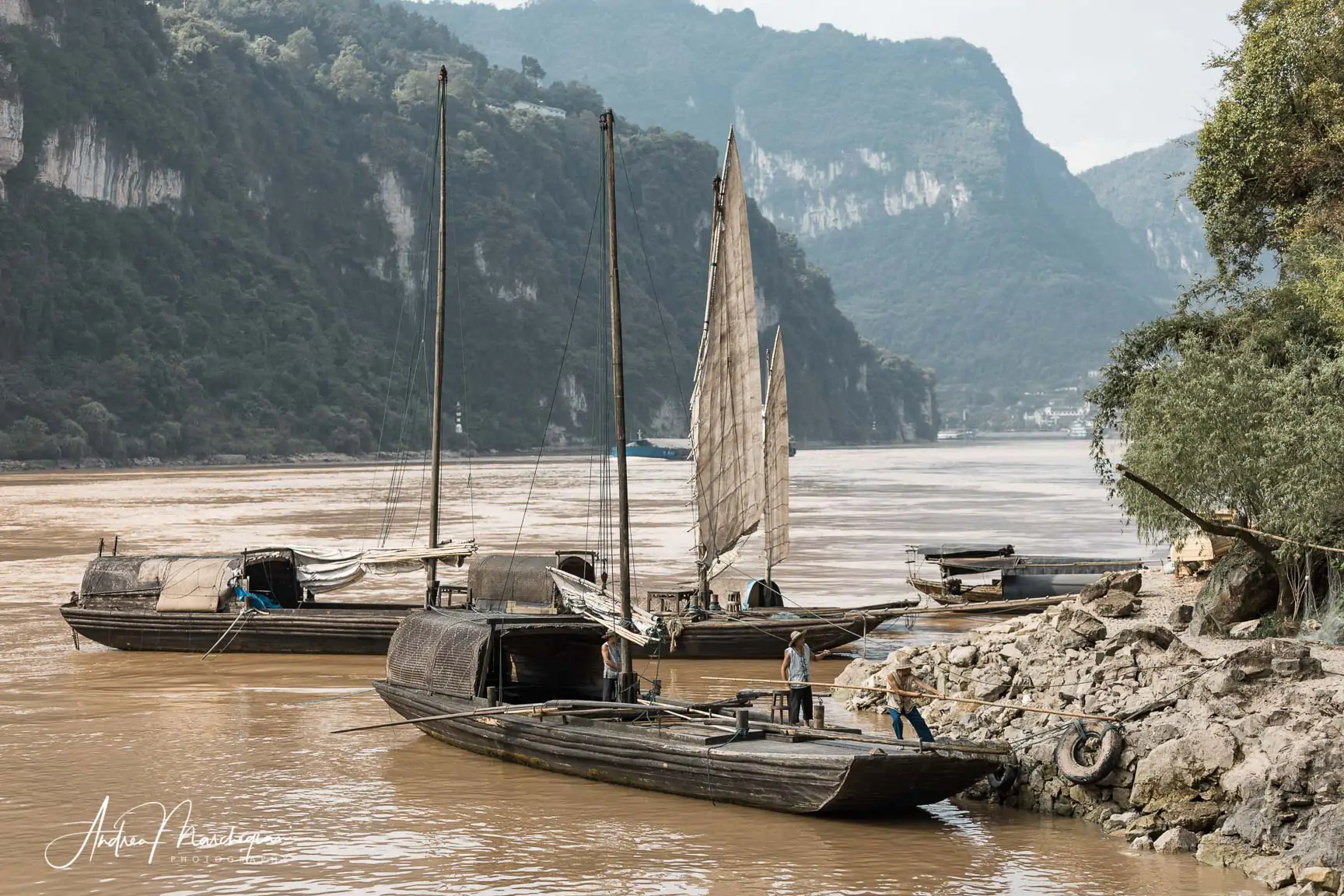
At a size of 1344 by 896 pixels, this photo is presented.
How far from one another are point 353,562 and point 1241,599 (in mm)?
17009

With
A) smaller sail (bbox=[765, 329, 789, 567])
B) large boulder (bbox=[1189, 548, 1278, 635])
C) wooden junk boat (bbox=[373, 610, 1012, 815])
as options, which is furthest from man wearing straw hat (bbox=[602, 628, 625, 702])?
smaller sail (bbox=[765, 329, 789, 567])

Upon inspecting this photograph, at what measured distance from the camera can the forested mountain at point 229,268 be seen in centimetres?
12694

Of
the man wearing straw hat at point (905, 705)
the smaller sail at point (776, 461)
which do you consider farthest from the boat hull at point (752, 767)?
the smaller sail at point (776, 461)

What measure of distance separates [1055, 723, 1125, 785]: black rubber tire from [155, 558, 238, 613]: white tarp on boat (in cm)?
1718

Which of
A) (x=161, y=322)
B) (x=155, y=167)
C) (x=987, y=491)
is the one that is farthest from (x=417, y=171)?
(x=987, y=491)

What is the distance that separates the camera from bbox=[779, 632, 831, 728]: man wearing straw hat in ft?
52.5

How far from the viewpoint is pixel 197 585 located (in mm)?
26547

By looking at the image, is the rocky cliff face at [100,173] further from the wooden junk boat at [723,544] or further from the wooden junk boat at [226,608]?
the wooden junk boat at [723,544]

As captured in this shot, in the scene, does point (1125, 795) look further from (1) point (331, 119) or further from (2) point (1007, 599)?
→ (1) point (331, 119)

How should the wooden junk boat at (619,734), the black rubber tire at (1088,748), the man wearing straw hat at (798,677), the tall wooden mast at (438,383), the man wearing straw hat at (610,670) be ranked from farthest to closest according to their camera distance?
the tall wooden mast at (438,383)
the man wearing straw hat at (610,670)
the man wearing straw hat at (798,677)
the black rubber tire at (1088,748)
the wooden junk boat at (619,734)

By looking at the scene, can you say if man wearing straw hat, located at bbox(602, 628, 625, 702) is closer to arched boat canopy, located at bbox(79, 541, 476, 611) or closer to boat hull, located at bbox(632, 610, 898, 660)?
boat hull, located at bbox(632, 610, 898, 660)

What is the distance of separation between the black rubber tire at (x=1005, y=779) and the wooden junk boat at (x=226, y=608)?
44.7 ft

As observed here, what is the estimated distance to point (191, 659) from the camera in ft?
84.5

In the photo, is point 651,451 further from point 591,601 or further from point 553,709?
point 553,709
